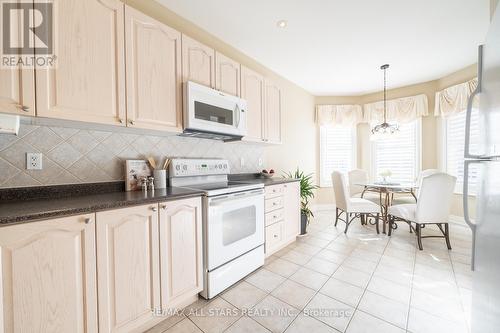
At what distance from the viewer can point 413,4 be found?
6.28ft

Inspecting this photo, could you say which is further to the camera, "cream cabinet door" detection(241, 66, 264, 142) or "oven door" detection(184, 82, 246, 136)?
"cream cabinet door" detection(241, 66, 264, 142)

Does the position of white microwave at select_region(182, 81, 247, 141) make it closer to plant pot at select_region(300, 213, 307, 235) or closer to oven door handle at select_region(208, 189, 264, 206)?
oven door handle at select_region(208, 189, 264, 206)

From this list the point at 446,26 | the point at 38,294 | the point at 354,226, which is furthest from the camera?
the point at 354,226

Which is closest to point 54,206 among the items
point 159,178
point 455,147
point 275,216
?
point 159,178

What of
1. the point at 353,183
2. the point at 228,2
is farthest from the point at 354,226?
the point at 228,2

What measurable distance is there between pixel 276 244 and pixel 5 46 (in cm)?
268

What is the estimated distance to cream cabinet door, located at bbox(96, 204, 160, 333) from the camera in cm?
115

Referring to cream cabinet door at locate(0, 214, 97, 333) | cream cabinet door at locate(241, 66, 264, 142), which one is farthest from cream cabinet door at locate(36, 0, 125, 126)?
cream cabinet door at locate(241, 66, 264, 142)

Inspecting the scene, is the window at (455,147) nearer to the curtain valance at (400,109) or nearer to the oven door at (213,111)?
the curtain valance at (400,109)

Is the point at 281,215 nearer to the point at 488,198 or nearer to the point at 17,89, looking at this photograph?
the point at 488,198

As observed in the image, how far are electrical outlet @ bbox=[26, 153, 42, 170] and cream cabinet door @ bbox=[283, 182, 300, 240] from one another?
2290mm

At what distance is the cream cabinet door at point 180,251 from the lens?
141 cm

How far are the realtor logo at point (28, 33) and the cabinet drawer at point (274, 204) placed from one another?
2.10 m

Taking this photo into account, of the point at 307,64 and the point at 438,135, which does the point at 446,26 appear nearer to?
the point at 307,64
